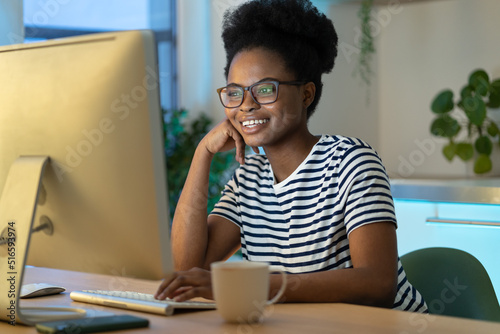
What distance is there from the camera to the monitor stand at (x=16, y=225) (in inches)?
38.0

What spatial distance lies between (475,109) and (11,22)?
2064 mm

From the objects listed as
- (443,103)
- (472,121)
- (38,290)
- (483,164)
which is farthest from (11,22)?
(483,164)

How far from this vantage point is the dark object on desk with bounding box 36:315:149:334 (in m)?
0.93

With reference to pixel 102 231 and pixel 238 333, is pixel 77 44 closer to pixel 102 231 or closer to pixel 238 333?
pixel 102 231

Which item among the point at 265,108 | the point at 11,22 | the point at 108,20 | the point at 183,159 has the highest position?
the point at 108,20

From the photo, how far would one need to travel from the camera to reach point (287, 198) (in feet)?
5.01

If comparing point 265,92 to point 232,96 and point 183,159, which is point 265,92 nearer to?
point 232,96

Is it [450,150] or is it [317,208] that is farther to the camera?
[450,150]

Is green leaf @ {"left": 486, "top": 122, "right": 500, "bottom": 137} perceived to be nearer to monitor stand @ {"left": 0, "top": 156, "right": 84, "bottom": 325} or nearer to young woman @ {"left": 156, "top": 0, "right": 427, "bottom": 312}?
young woman @ {"left": 156, "top": 0, "right": 427, "bottom": 312}

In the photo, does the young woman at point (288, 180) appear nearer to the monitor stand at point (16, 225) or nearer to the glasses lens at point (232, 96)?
the glasses lens at point (232, 96)

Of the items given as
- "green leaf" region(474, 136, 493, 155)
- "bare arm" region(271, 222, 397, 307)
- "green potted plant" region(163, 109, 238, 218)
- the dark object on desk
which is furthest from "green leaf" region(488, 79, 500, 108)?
the dark object on desk

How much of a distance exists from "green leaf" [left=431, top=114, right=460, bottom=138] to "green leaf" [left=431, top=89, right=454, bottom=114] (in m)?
0.04

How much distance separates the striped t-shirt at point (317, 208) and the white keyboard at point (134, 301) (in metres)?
0.38

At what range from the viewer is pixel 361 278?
121 cm
